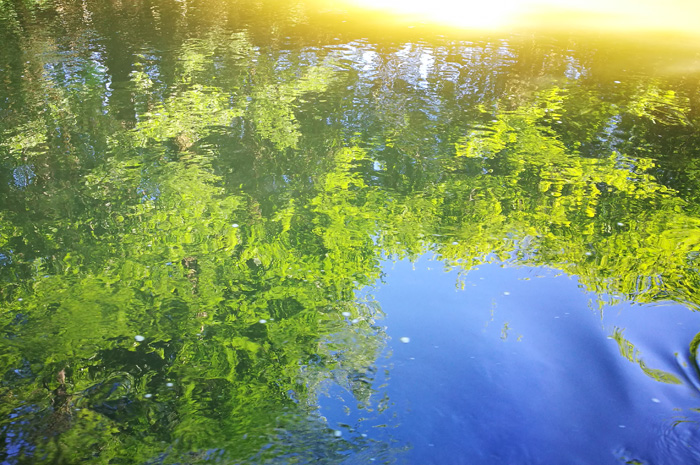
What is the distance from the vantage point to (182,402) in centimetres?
374

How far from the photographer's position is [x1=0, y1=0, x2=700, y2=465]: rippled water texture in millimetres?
3586

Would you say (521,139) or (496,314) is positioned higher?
(521,139)

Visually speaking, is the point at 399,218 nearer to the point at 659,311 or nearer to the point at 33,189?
the point at 659,311

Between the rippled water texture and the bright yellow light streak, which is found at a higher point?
the bright yellow light streak

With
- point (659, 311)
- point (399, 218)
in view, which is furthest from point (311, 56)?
point (659, 311)

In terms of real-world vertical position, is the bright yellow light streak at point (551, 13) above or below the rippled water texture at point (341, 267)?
above

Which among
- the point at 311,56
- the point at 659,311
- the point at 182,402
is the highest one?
the point at 311,56

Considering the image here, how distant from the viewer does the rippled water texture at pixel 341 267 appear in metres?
3.59

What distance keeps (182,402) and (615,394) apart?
2.94 meters

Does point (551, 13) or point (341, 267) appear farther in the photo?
point (551, 13)

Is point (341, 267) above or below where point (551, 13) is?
below

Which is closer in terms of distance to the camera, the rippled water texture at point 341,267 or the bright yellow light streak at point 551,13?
the rippled water texture at point 341,267

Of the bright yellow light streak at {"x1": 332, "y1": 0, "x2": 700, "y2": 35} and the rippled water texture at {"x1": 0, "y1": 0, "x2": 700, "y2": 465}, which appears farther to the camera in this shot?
the bright yellow light streak at {"x1": 332, "y1": 0, "x2": 700, "y2": 35}

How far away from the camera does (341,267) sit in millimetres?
5266
